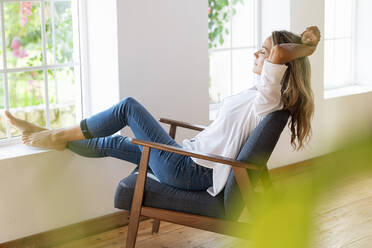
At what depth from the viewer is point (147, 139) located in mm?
2480

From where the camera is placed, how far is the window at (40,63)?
2.78 metres

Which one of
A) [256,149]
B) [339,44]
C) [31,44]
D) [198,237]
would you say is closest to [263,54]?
[256,149]

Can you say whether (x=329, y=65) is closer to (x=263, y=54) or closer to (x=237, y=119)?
(x=263, y=54)

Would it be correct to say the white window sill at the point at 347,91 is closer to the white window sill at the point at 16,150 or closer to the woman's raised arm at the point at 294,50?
the woman's raised arm at the point at 294,50

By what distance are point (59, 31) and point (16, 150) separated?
A: 712 millimetres

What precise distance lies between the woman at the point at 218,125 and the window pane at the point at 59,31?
1.66 feet

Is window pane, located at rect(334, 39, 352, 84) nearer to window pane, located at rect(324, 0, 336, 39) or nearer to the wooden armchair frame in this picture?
window pane, located at rect(324, 0, 336, 39)

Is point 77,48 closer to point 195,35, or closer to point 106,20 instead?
point 106,20

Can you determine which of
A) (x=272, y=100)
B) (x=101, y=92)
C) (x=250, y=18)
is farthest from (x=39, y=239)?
(x=250, y=18)

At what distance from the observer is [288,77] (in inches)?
90.4

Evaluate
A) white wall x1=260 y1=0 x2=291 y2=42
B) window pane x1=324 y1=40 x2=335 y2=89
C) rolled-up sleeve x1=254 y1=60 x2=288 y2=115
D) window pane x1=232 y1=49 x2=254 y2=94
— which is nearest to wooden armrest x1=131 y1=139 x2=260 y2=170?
rolled-up sleeve x1=254 y1=60 x2=288 y2=115

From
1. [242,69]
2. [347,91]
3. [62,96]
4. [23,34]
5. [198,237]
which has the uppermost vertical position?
[23,34]

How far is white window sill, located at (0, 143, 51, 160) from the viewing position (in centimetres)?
266

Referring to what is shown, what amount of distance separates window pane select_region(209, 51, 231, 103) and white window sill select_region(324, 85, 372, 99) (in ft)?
2.94
